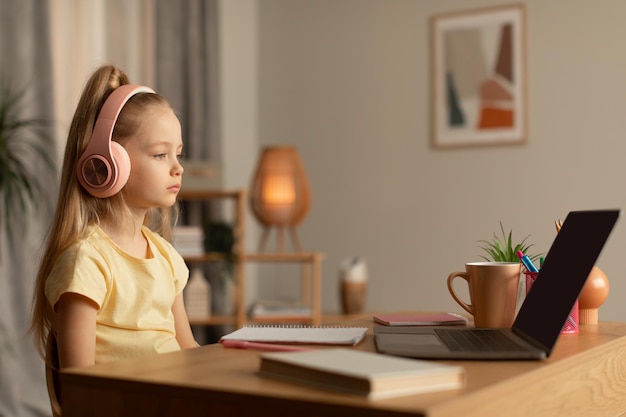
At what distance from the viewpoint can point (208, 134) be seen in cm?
458

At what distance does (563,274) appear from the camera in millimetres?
1253

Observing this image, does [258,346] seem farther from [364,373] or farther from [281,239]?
[281,239]

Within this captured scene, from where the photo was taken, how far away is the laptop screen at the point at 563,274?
3.82 feet

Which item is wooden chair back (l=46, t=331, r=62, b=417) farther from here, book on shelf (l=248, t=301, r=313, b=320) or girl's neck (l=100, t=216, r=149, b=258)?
book on shelf (l=248, t=301, r=313, b=320)

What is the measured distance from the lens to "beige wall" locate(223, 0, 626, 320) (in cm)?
416

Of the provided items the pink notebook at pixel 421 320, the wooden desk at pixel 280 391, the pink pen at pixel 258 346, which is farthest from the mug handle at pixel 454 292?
the pink pen at pixel 258 346

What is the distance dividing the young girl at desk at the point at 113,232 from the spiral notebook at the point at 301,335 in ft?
0.61

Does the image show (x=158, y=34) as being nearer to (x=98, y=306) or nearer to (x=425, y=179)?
(x=425, y=179)

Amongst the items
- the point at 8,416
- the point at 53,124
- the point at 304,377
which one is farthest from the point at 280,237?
the point at 304,377

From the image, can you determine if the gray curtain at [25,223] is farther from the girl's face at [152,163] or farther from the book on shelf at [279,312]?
the girl's face at [152,163]

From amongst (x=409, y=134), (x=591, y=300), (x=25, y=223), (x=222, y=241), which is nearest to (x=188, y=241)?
(x=222, y=241)

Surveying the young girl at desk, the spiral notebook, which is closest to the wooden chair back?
the young girl at desk

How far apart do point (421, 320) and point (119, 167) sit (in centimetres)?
58

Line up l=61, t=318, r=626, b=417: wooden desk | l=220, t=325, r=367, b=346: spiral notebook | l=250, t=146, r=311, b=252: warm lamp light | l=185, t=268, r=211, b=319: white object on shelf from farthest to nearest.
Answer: l=250, t=146, r=311, b=252: warm lamp light < l=185, t=268, r=211, b=319: white object on shelf < l=220, t=325, r=367, b=346: spiral notebook < l=61, t=318, r=626, b=417: wooden desk
